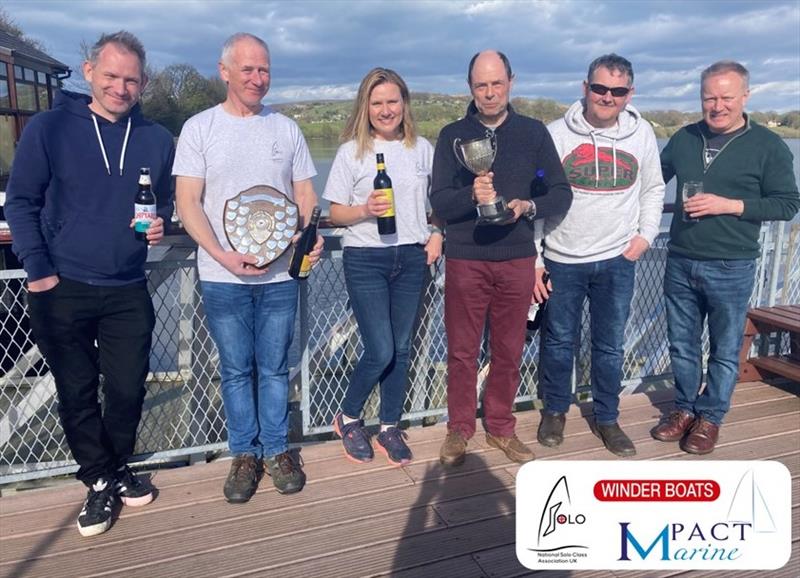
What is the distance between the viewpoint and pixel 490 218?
280 centimetres

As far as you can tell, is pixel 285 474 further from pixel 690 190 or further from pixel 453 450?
pixel 690 190

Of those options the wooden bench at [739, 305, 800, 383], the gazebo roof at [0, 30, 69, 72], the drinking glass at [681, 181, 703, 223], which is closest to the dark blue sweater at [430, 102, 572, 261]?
the drinking glass at [681, 181, 703, 223]

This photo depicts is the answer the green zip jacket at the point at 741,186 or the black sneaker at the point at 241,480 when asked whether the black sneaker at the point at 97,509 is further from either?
the green zip jacket at the point at 741,186

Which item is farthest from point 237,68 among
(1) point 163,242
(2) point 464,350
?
(2) point 464,350

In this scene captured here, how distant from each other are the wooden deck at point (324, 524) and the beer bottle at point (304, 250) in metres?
1.05

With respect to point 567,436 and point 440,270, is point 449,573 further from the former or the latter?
point 440,270

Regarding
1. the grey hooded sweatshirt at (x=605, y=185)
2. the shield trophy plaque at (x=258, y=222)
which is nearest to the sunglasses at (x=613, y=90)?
the grey hooded sweatshirt at (x=605, y=185)

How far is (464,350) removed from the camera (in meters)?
3.24

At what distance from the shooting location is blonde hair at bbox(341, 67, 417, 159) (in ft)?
9.52

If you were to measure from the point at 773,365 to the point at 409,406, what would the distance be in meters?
2.51

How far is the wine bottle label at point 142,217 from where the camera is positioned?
2.55 metres

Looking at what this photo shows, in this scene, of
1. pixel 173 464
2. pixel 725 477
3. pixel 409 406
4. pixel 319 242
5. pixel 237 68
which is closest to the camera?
pixel 725 477

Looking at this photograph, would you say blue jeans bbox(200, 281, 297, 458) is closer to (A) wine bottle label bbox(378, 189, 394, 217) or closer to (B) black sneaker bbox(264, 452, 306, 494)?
(B) black sneaker bbox(264, 452, 306, 494)

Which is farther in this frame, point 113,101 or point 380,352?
point 380,352
